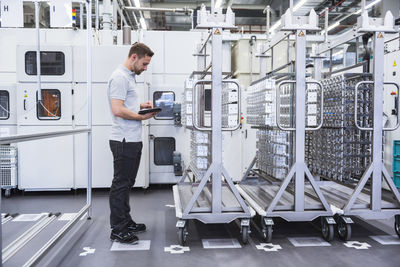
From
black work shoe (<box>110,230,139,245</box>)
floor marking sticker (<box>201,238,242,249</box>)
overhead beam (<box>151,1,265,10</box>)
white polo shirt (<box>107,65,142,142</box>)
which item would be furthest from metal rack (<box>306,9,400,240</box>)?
overhead beam (<box>151,1,265,10</box>)

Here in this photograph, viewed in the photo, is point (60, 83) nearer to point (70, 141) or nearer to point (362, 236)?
point (70, 141)

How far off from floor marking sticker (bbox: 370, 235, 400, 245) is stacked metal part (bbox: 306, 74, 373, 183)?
0.66 meters

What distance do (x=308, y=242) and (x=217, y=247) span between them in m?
0.95

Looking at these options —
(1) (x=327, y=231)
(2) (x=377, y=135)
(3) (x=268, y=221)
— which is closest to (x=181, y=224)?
(3) (x=268, y=221)

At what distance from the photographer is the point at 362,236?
3662 mm

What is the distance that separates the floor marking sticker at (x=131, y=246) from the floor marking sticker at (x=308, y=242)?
1490mm

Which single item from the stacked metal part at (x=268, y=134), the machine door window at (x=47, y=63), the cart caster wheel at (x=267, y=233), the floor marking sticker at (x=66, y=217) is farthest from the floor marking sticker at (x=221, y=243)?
the machine door window at (x=47, y=63)

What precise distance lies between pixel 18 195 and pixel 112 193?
10.1 feet

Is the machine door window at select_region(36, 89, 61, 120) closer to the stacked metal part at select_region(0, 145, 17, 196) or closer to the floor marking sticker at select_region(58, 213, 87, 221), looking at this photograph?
the stacked metal part at select_region(0, 145, 17, 196)

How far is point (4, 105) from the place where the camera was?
228 inches

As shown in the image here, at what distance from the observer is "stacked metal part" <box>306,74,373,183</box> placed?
385cm

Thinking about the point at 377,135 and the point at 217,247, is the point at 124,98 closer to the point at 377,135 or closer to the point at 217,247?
the point at 217,247

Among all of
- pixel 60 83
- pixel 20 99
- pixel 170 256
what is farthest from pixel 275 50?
pixel 170 256

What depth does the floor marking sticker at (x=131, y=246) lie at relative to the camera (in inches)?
132
